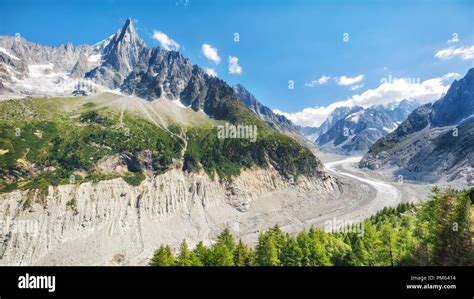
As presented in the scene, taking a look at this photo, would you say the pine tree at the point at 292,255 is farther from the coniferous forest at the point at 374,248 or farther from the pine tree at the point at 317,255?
the pine tree at the point at 317,255

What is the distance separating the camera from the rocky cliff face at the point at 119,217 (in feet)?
339

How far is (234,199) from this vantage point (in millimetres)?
164000

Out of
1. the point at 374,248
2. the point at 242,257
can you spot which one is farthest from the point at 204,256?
the point at 374,248

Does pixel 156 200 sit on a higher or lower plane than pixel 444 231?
higher

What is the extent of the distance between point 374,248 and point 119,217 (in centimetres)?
9520

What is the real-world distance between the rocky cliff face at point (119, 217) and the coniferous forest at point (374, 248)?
51.8m

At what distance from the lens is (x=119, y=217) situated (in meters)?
127

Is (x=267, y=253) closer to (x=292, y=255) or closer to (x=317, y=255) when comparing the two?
(x=292, y=255)

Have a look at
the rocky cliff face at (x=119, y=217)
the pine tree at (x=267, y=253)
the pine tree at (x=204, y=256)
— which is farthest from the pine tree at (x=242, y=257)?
the rocky cliff face at (x=119, y=217)

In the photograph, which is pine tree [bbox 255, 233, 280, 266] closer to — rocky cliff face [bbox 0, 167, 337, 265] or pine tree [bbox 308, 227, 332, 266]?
pine tree [bbox 308, 227, 332, 266]

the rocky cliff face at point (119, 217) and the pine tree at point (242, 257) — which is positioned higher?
the rocky cliff face at point (119, 217)
